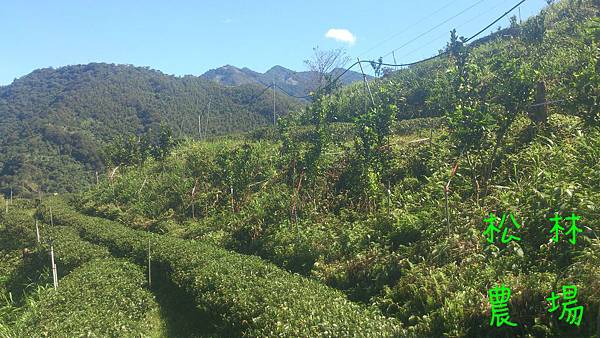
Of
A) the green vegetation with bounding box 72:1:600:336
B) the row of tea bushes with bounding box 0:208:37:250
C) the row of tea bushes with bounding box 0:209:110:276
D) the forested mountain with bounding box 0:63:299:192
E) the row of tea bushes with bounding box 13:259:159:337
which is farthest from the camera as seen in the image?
the forested mountain with bounding box 0:63:299:192

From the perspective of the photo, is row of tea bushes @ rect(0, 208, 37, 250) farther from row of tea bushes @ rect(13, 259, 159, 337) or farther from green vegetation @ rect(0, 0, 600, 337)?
row of tea bushes @ rect(13, 259, 159, 337)

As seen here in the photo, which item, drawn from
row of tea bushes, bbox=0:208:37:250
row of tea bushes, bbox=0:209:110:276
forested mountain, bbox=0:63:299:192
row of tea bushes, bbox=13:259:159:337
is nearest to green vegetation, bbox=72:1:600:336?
row of tea bushes, bbox=0:209:110:276

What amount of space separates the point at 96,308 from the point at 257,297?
4.32 meters

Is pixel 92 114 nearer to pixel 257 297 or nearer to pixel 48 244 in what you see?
pixel 48 244

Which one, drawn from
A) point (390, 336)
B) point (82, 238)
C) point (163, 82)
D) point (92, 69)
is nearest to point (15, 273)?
point (82, 238)

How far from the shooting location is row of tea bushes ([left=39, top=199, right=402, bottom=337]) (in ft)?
23.8

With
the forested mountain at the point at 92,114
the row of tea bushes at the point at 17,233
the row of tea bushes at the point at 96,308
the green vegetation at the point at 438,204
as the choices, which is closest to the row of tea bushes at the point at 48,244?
the row of tea bushes at the point at 17,233

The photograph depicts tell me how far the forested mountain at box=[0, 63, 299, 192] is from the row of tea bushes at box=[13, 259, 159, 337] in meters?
51.8

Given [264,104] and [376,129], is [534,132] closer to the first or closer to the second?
[376,129]

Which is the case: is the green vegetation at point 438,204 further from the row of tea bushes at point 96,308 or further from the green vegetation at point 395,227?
the row of tea bushes at point 96,308

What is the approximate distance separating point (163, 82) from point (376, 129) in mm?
147189

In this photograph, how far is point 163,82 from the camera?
150 metres

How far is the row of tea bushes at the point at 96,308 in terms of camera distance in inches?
358

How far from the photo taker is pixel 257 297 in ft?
29.6
